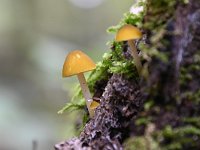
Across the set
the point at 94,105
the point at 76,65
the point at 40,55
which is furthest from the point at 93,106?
the point at 40,55

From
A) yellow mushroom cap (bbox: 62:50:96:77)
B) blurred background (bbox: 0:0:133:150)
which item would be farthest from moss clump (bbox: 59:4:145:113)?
blurred background (bbox: 0:0:133:150)

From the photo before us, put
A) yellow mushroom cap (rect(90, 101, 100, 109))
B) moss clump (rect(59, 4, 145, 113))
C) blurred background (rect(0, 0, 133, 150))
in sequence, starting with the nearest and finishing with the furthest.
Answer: moss clump (rect(59, 4, 145, 113)), yellow mushroom cap (rect(90, 101, 100, 109)), blurred background (rect(0, 0, 133, 150))

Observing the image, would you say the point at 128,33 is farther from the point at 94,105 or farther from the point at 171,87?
the point at 94,105

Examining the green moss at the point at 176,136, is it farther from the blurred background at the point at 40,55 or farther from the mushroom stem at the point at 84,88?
the blurred background at the point at 40,55

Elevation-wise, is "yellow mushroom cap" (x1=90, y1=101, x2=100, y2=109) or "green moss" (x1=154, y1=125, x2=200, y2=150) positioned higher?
"yellow mushroom cap" (x1=90, y1=101, x2=100, y2=109)

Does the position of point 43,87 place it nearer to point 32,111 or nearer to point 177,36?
point 32,111

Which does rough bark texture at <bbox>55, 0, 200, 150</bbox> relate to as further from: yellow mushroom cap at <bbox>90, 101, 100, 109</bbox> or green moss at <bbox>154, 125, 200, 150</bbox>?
yellow mushroom cap at <bbox>90, 101, 100, 109</bbox>

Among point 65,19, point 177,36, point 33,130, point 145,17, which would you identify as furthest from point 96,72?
point 65,19

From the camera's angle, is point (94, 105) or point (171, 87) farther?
point (94, 105)
